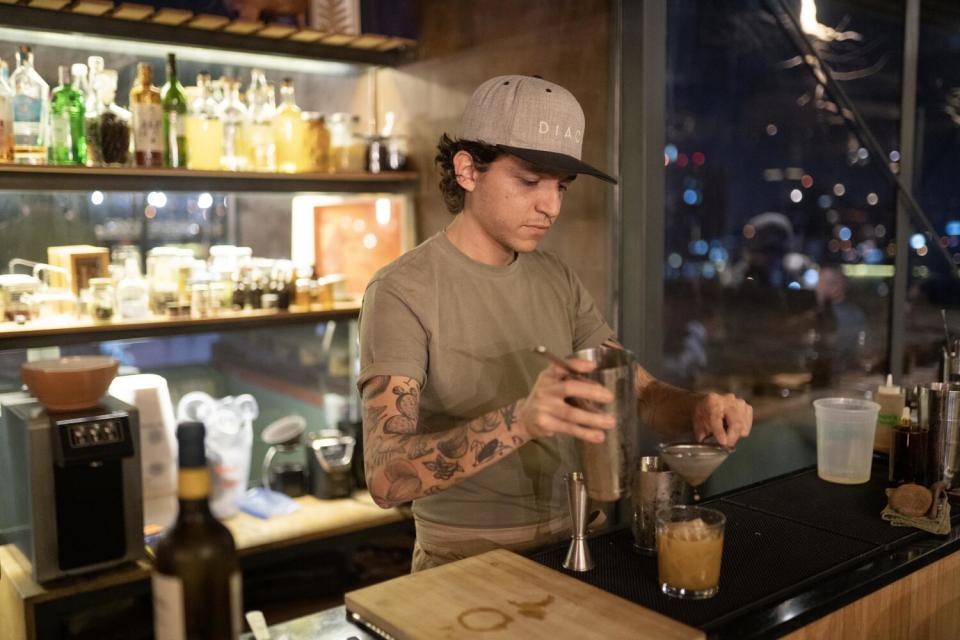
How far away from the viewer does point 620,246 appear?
2766mm

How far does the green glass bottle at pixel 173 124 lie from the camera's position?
3.11 metres

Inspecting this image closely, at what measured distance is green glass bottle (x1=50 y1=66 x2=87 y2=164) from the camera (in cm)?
294

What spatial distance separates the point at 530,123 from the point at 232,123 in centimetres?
192

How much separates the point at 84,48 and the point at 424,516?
90.3 inches

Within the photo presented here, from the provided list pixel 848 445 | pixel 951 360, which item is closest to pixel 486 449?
pixel 848 445

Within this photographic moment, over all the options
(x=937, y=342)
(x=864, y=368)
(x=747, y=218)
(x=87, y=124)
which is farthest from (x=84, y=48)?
(x=937, y=342)

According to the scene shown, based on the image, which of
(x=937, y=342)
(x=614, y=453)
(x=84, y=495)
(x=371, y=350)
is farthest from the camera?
(x=937, y=342)

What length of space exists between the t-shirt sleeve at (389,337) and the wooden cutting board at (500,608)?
14.5 inches

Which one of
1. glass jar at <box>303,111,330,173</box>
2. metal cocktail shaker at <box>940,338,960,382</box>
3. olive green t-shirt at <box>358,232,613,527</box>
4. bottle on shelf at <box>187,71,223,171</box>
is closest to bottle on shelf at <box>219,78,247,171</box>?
bottle on shelf at <box>187,71,223,171</box>

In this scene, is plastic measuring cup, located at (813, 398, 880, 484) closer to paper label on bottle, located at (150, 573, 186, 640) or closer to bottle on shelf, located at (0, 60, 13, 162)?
paper label on bottle, located at (150, 573, 186, 640)

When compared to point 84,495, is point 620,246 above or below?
above

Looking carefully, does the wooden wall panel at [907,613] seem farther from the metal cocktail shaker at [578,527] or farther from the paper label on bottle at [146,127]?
the paper label on bottle at [146,127]

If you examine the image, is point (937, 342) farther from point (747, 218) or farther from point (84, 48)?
point (84, 48)

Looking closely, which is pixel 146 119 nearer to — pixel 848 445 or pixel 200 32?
pixel 200 32
